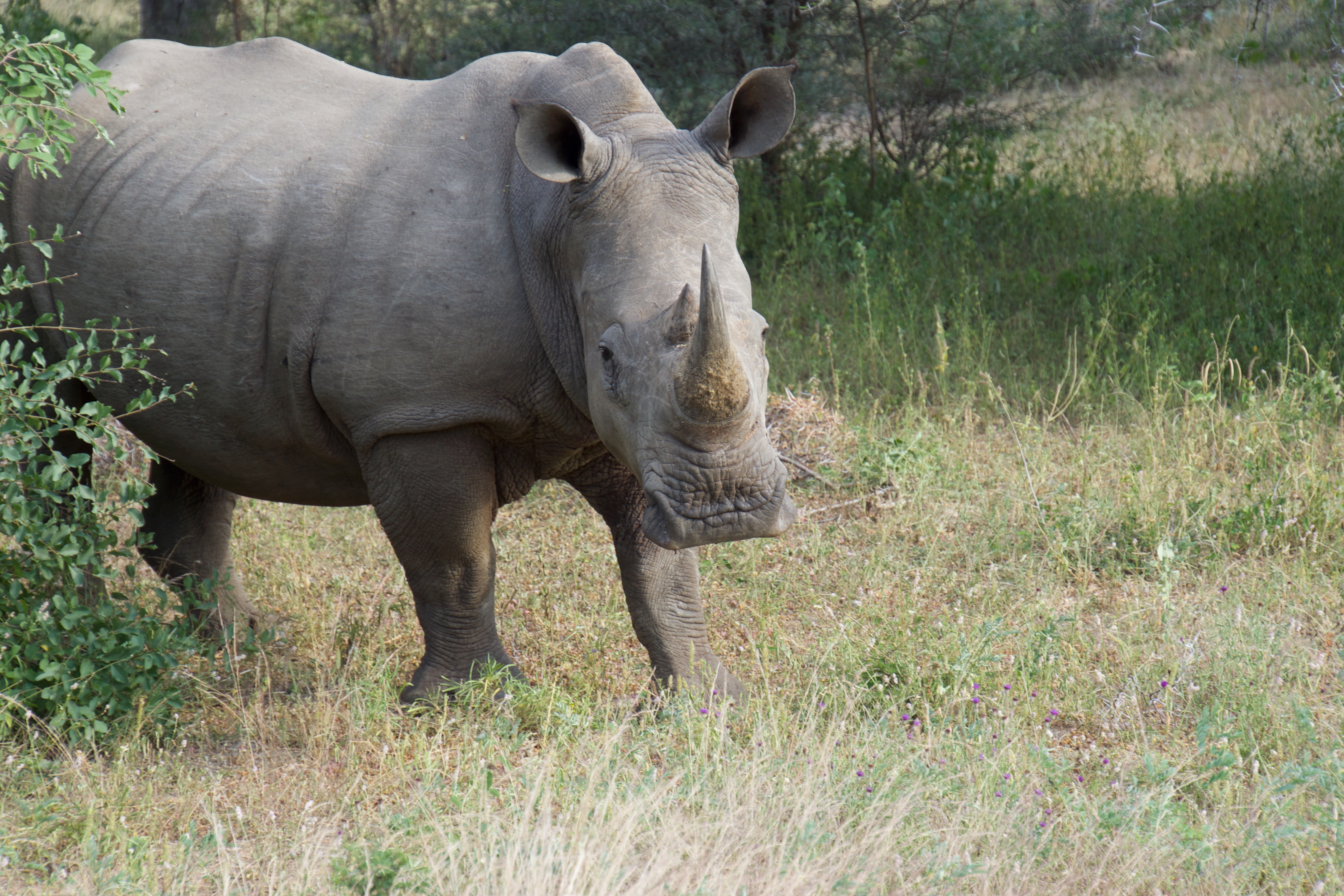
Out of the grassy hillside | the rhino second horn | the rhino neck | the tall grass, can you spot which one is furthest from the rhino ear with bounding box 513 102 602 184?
the tall grass

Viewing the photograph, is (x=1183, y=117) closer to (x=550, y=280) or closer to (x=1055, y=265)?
(x=1055, y=265)

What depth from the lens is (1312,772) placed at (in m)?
3.21

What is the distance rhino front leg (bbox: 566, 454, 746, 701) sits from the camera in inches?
169

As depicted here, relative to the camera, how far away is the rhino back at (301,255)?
3824 mm

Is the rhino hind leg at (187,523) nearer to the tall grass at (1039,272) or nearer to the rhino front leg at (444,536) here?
the rhino front leg at (444,536)

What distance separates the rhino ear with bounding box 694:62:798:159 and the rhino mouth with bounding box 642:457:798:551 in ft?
3.15

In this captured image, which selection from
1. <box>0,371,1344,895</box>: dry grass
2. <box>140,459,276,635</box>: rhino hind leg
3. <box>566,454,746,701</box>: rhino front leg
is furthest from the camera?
<box>140,459,276,635</box>: rhino hind leg

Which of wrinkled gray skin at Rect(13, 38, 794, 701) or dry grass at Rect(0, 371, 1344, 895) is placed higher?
wrinkled gray skin at Rect(13, 38, 794, 701)

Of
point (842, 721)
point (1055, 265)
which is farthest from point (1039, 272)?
point (842, 721)

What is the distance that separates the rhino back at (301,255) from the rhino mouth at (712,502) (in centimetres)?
76

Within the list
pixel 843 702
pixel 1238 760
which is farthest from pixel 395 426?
pixel 1238 760

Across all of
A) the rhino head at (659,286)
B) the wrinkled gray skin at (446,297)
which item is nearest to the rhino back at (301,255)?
Answer: the wrinkled gray skin at (446,297)

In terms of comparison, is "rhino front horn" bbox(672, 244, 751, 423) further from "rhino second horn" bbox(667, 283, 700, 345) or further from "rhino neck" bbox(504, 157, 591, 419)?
"rhino neck" bbox(504, 157, 591, 419)

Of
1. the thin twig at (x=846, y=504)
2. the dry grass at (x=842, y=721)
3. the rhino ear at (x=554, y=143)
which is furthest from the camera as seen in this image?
the thin twig at (x=846, y=504)
